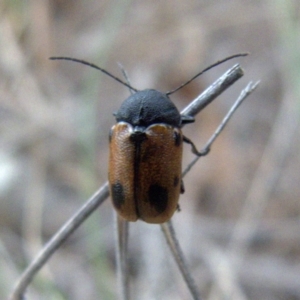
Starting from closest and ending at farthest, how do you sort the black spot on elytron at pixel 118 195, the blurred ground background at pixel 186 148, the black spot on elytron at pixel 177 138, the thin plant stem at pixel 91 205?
the thin plant stem at pixel 91 205, the black spot on elytron at pixel 118 195, the black spot on elytron at pixel 177 138, the blurred ground background at pixel 186 148

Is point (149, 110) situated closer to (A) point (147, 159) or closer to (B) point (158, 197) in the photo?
(A) point (147, 159)

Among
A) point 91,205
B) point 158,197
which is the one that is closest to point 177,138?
point 158,197

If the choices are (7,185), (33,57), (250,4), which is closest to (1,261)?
(7,185)

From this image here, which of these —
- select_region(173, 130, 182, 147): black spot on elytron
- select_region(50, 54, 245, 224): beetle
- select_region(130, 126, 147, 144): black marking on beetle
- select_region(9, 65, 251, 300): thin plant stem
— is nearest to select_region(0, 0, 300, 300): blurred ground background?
select_region(9, 65, 251, 300): thin plant stem

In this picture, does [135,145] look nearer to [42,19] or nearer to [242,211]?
[242,211]

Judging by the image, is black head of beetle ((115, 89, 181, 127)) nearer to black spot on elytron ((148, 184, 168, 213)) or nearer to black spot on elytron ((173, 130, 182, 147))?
black spot on elytron ((173, 130, 182, 147))

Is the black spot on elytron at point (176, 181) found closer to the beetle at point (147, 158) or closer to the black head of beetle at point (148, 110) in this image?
the beetle at point (147, 158)

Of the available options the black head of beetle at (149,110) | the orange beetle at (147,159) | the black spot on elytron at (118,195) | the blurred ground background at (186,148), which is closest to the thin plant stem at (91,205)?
the black spot on elytron at (118,195)
